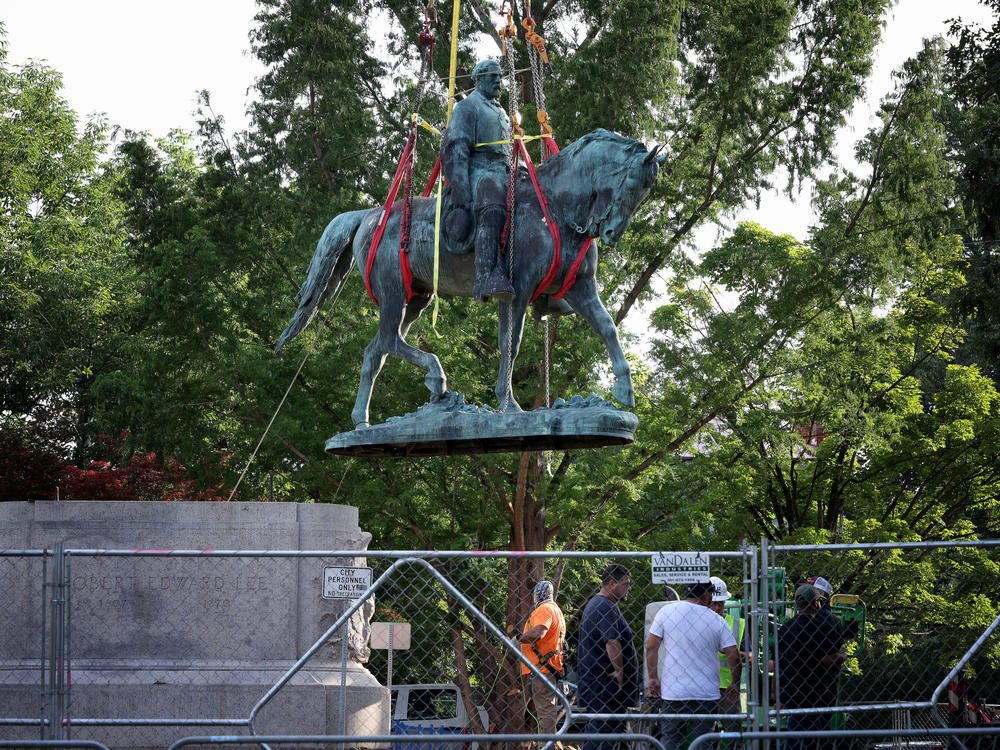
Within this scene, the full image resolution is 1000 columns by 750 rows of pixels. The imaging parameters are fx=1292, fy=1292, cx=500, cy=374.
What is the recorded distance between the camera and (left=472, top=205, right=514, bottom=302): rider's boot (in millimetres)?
8500

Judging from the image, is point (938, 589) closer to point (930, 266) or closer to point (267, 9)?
point (930, 266)

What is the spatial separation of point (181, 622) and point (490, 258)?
3.79m

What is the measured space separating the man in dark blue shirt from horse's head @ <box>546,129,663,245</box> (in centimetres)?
224

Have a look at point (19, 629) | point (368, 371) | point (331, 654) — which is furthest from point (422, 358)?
point (19, 629)

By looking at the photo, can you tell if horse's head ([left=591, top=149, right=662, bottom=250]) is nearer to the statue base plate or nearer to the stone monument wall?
the statue base plate

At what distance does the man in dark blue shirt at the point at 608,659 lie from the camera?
8203mm

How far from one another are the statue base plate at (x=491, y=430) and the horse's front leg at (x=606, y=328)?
149 mm

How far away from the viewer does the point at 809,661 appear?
8375mm

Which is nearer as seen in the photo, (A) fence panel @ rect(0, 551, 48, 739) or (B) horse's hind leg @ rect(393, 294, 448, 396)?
(B) horse's hind leg @ rect(393, 294, 448, 396)

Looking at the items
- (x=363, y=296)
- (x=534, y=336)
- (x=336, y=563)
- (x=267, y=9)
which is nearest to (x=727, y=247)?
(x=534, y=336)

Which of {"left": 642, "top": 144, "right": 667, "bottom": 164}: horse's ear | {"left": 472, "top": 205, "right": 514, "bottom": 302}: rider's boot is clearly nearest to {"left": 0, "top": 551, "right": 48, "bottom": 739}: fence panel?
{"left": 472, "top": 205, "right": 514, "bottom": 302}: rider's boot

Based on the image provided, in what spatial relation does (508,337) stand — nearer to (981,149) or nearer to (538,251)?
(538,251)

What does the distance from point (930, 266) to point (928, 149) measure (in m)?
1.82

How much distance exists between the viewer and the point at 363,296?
59.7 ft
